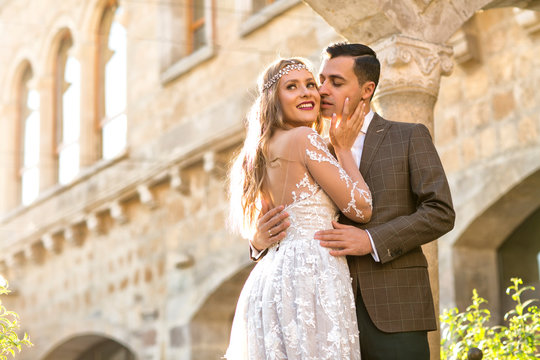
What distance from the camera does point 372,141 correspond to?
3.55 meters

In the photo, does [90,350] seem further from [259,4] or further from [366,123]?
[366,123]

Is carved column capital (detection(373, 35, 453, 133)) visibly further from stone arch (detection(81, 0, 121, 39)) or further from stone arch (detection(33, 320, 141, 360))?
stone arch (detection(81, 0, 121, 39))

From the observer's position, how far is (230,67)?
979 cm

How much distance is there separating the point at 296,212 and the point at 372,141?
41cm

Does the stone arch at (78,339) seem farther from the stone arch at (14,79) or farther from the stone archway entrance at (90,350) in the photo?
the stone arch at (14,79)

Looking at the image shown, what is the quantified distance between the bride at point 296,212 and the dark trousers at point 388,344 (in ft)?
0.15

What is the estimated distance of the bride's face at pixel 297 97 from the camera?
3488mm

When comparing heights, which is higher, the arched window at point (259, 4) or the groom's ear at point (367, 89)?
the arched window at point (259, 4)

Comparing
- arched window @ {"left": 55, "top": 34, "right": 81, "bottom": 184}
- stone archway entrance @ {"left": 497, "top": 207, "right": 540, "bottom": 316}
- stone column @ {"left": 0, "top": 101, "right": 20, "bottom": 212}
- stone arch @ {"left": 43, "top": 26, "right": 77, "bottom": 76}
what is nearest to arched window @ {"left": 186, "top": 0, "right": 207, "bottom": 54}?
arched window @ {"left": 55, "top": 34, "right": 81, "bottom": 184}

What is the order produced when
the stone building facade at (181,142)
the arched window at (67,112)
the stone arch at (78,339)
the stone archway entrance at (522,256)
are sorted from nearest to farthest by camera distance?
1. the stone building facade at (181,142)
2. the stone archway entrance at (522,256)
3. the stone arch at (78,339)
4. the arched window at (67,112)

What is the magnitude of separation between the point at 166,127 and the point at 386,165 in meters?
7.42

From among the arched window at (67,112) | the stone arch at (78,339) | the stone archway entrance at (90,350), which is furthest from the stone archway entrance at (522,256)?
the arched window at (67,112)

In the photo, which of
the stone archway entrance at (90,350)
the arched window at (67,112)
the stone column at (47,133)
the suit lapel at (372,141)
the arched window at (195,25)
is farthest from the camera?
the stone column at (47,133)

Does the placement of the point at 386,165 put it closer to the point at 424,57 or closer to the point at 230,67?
the point at 424,57
